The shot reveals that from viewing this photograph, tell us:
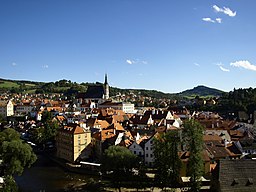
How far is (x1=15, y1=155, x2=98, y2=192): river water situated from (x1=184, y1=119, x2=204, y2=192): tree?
49.0 feet

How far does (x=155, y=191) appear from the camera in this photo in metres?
32.5

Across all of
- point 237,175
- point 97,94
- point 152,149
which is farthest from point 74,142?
point 97,94

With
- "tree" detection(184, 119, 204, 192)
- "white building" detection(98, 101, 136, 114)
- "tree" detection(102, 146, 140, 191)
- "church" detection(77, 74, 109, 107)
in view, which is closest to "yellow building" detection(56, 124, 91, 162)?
"tree" detection(102, 146, 140, 191)

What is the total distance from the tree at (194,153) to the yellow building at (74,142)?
891 inches

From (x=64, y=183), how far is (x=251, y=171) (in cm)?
2094

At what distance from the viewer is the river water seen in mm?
36031

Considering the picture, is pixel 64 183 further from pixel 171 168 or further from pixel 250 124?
pixel 250 124

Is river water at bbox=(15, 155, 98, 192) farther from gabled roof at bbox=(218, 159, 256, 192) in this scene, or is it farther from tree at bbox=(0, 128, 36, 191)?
gabled roof at bbox=(218, 159, 256, 192)

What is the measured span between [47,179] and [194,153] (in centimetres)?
1988

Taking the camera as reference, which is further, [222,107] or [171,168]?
[222,107]

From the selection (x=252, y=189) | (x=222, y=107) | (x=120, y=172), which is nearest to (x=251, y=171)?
(x=252, y=189)

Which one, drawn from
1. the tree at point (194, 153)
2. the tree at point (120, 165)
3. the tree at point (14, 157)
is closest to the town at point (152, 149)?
the tree at point (120, 165)

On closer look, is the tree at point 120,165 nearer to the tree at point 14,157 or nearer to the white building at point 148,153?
the white building at point 148,153

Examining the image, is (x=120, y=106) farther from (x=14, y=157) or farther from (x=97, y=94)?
(x=14, y=157)
